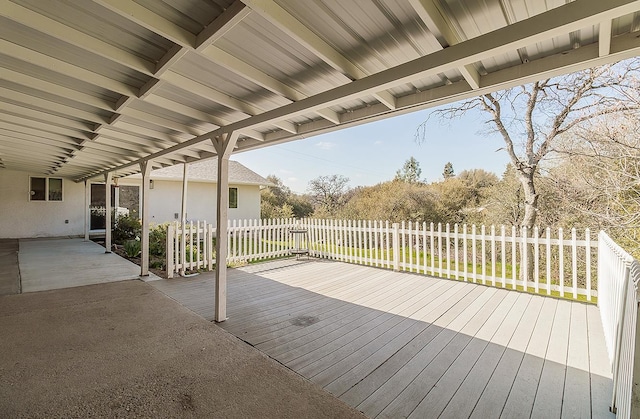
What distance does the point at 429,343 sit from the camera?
3359 mm

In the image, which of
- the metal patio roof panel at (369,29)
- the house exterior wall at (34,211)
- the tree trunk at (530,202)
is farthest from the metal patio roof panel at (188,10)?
the house exterior wall at (34,211)

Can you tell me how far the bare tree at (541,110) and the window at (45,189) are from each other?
53.2 ft

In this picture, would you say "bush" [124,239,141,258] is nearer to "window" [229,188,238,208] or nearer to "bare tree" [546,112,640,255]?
"window" [229,188,238,208]

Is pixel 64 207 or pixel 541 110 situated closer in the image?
pixel 541 110

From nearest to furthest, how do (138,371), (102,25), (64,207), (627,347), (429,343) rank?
(627,347)
(102,25)
(138,371)
(429,343)
(64,207)

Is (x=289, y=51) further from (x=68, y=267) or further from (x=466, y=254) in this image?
(x=68, y=267)

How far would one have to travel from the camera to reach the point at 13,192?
1172 centimetres

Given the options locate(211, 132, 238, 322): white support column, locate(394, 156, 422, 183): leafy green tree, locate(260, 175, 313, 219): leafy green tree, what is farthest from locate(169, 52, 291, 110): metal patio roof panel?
locate(394, 156, 422, 183): leafy green tree

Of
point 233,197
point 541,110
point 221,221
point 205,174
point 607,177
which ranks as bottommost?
point 221,221

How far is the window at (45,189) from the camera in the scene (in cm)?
1214

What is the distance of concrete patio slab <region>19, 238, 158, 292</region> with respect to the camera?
5984mm

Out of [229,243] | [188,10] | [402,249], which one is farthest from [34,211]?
[188,10]

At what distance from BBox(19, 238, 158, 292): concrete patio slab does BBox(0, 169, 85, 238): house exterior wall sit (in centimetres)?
223

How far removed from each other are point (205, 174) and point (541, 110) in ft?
45.8
